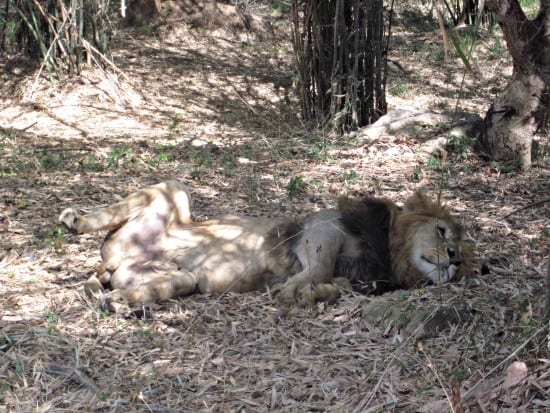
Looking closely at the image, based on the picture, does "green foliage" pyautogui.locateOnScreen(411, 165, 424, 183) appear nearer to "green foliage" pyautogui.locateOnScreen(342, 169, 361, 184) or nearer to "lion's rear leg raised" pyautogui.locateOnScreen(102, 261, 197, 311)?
"green foliage" pyautogui.locateOnScreen(342, 169, 361, 184)

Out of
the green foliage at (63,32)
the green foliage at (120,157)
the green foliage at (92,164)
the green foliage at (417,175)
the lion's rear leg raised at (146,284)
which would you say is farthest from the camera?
the green foliage at (63,32)

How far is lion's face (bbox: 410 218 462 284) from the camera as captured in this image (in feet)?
14.6

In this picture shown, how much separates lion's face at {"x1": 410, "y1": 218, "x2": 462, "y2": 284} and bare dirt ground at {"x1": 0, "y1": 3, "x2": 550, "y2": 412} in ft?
0.45

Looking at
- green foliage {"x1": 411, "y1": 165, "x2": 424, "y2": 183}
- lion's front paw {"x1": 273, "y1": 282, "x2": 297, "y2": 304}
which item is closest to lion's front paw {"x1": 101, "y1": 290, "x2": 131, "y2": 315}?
lion's front paw {"x1": 273, "y1": 282, "x2": 297, "y2": 304}

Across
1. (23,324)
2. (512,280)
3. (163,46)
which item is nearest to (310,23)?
(163,46)

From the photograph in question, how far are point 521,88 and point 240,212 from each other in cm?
278

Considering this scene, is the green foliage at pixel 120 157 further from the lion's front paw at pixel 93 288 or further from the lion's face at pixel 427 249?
the lion's face at pixel 427 249

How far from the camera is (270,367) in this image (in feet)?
12.0

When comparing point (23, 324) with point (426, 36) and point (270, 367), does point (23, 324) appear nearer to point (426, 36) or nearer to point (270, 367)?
point (270, 367)

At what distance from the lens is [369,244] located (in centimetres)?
480

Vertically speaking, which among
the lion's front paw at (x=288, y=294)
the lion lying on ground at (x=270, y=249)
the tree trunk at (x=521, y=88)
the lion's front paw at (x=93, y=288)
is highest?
the tree trunk at (x=521, y=88)

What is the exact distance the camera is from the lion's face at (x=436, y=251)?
4445 millimetres

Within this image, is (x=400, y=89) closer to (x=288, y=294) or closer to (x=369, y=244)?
(x=369, y=244)

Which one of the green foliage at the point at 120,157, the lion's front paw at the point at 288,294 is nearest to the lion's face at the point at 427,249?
the lion's front paw at the point at 288,294
